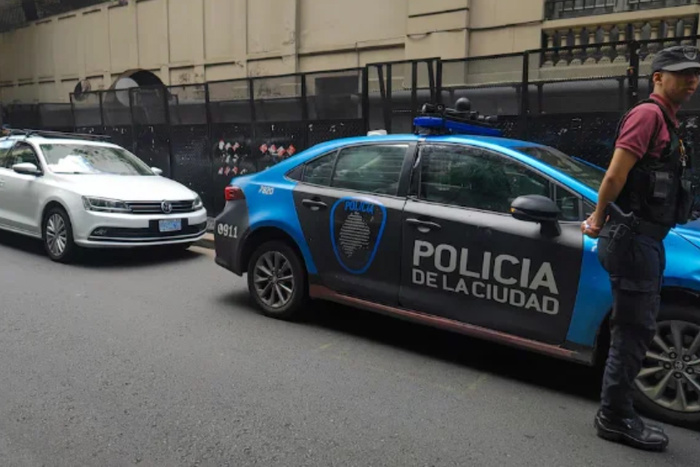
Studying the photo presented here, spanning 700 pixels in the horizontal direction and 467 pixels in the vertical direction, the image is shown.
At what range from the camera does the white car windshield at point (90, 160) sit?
26.0 feet

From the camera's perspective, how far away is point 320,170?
4934 mm

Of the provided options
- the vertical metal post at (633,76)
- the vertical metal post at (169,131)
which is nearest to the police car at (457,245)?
the vertical metal post at (633,76)

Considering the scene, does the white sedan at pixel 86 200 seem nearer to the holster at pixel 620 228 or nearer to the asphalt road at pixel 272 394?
the asphalt road at pixel 272 394

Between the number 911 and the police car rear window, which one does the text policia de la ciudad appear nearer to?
the number 911

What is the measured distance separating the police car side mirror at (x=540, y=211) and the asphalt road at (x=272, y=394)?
110 centimetres

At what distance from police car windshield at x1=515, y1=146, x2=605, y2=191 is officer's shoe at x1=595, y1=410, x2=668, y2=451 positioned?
1.44 metres

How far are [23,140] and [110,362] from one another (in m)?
5.78

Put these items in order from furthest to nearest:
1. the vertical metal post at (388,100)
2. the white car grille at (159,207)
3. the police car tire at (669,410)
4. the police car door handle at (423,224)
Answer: the vertical metal post at (388,100)
the white car grille at (159,207)
the police car door handle at (423,224)
the police car tire at (669,410)

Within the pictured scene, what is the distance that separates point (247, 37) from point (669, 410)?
14.1 metres

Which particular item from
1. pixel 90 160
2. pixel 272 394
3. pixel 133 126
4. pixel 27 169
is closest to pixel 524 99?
pixel 272 394

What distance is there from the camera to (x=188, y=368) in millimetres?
4012

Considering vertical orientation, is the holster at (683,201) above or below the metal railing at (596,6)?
below

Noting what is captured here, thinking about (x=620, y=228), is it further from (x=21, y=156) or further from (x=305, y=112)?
(x=21, y=156)

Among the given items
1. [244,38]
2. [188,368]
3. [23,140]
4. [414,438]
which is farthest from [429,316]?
[244,38]
